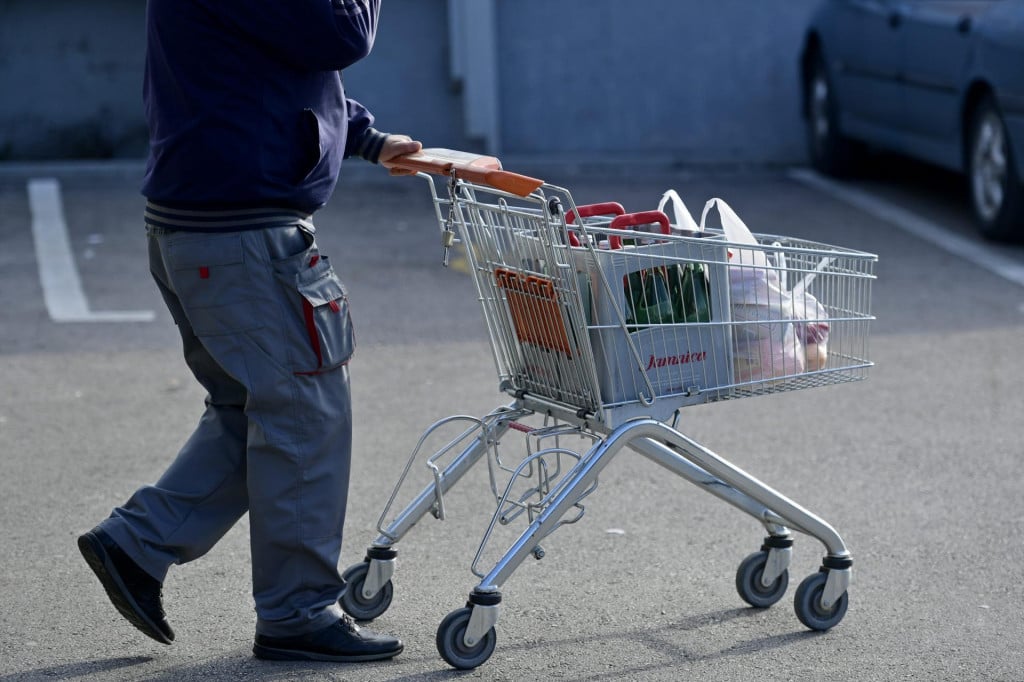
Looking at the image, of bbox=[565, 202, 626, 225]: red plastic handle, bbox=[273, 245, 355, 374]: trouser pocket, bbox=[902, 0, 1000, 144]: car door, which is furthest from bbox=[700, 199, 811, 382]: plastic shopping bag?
bbox=[902, 0, 1000, 144]: car door

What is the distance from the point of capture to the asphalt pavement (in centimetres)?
384

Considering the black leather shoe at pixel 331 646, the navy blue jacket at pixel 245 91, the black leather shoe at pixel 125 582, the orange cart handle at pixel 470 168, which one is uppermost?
the navy blue jacket at pixel 245 91

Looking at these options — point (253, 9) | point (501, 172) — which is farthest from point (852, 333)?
point (253, 9)

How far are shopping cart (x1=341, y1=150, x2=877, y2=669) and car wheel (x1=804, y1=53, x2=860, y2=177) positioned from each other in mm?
8079

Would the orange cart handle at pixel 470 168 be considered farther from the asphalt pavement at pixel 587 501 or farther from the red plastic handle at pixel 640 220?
the asphalt pavement at pixel 587 501

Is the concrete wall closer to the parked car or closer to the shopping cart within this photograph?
the parked car

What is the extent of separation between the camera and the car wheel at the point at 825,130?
1183cm

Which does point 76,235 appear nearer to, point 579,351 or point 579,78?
point 579,78

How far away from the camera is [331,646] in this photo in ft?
12.1

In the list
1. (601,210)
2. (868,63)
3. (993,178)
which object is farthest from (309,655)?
(868,63)

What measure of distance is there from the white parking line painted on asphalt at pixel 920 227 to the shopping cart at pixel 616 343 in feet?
16.4

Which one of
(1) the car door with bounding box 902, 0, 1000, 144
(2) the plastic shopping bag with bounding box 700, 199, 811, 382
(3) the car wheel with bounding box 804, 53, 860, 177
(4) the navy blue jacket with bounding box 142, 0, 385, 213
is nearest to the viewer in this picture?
(4) the navy blue jacket with bounding box 142, 0, 385, 213

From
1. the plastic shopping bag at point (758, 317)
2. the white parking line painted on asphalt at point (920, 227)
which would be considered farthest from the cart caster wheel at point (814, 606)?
the white parking line painted on asphalt at point (920, 227)

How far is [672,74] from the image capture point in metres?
13.0
